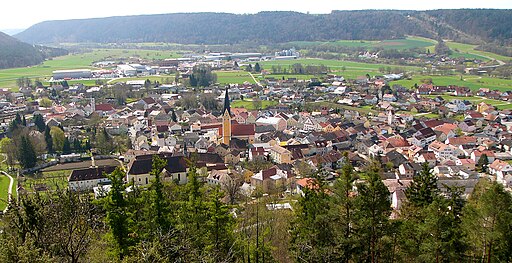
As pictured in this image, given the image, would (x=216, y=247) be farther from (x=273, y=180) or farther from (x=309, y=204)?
(x=273, y=180)

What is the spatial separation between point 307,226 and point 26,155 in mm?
22650

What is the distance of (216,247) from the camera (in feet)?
32.3

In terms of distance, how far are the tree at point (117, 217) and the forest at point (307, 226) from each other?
0.07 ft

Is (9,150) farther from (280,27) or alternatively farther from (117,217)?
(280,27)

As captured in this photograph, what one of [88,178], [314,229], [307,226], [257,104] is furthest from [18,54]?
[314,229]

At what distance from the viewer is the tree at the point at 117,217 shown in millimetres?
9859

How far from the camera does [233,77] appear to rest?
6938 centimetres

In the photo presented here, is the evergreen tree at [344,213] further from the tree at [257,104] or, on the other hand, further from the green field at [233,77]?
the green field at [233,77]

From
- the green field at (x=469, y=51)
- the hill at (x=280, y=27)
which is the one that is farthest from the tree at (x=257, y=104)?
the hill at (x=280, y=27)

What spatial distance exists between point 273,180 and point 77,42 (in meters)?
149

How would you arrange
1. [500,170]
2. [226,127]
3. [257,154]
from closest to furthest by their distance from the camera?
[500,170] → [257,154] → [226,127]

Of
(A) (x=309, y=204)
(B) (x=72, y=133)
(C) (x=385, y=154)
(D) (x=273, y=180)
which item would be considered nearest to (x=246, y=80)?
(B) (x=72, y=133)

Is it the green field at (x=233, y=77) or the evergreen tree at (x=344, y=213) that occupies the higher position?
the evergreen tree at (x=344, y=213)

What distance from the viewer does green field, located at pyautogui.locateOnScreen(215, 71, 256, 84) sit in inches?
2562
